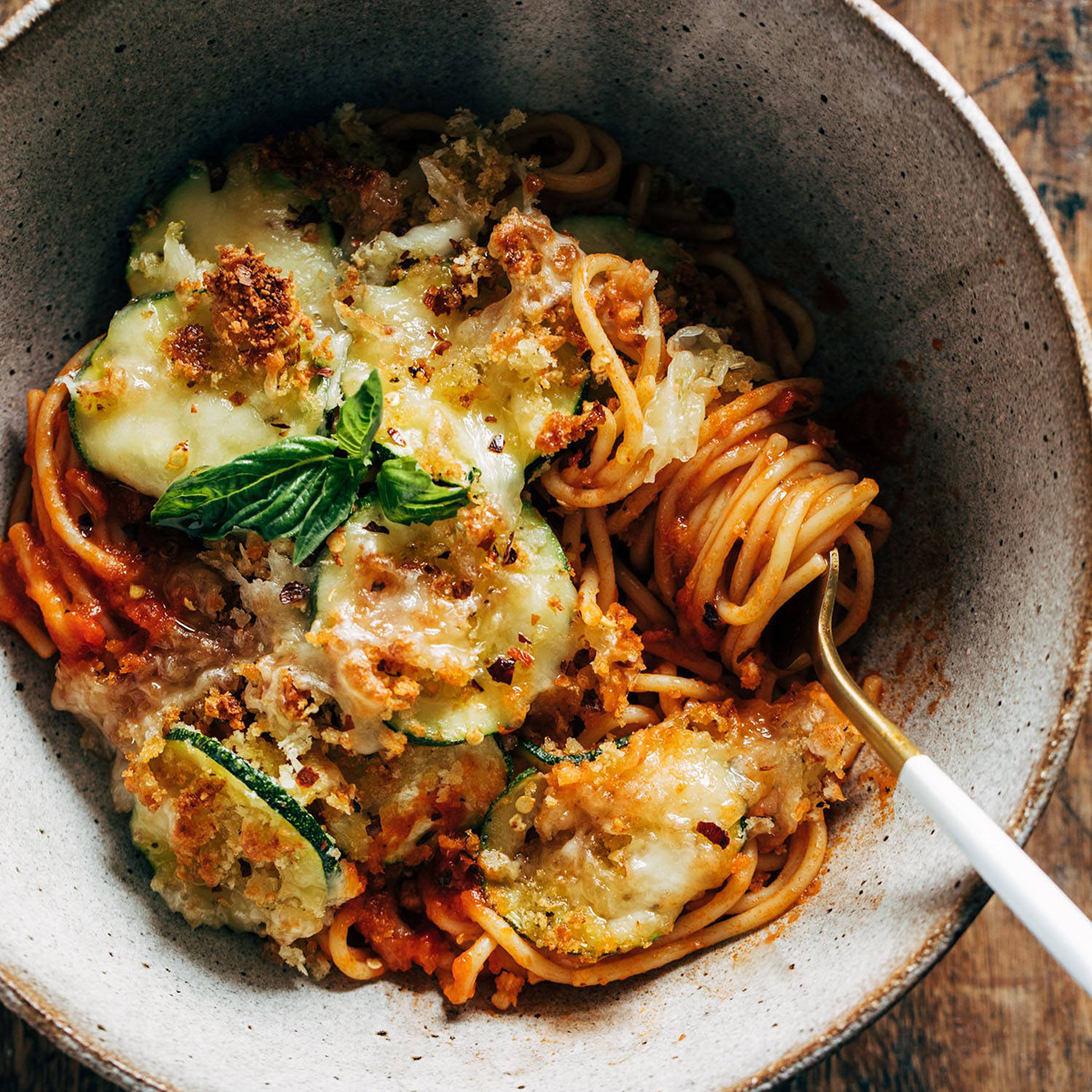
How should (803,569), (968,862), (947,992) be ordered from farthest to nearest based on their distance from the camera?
(947,992) < (803,569) < (968,862)

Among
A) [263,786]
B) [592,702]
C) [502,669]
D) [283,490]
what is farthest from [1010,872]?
[283,490]

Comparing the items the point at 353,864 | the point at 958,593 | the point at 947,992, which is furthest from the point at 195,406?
the point at 947,992

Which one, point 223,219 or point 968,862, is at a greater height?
point 223,219

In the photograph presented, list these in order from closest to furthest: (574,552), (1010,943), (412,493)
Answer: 1. (412,493)
2. (574,552)
3. (1010,943)

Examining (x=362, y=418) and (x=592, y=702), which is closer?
(x=362, y=418)

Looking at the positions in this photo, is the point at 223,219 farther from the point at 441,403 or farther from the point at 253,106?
the point at 441,403

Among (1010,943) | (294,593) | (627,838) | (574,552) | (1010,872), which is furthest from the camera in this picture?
(1010,943)

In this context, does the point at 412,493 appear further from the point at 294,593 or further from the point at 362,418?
the point at 294,593

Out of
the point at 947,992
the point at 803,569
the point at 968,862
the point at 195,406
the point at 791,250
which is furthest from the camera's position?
the point at 947,992
